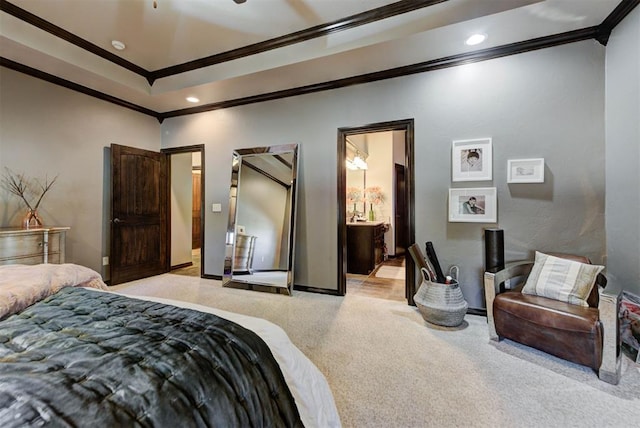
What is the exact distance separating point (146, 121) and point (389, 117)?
3978mm

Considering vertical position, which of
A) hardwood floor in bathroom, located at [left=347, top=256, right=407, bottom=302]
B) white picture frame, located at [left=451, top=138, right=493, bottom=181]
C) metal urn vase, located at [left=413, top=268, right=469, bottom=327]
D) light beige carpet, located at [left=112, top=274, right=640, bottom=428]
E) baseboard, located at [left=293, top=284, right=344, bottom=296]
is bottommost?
light beige carpet, located at [left=112, top=274, right=640, bottom=428]

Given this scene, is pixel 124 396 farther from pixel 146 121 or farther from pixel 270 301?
pixel 146 121

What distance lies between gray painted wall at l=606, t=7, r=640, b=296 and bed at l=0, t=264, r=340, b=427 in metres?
2.77

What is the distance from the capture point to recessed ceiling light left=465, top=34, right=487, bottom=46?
8.45 feet

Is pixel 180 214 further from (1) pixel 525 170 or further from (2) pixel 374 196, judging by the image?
(1) pixel 525 170

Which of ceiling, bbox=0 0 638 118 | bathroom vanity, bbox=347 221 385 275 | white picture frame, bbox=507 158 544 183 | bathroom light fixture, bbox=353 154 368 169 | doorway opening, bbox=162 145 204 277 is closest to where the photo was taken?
ceiling, bbox=0 0 638 118

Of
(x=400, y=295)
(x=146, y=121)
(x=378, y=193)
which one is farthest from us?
(x=378, y=193)

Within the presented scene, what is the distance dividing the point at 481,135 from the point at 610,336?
1990mm

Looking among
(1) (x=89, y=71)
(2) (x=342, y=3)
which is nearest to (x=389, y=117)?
(2) (x=342, y=3)

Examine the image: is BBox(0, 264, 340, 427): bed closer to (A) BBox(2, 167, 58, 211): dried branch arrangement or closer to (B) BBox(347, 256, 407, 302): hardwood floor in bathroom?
(B) BBox(347, 256, 407, 302): hardwood floor in bathroom

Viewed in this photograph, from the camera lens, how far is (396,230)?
6457 mm

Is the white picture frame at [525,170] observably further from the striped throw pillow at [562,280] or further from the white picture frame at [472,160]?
the striped throw pillow at [562,280]

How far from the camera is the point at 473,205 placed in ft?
9.61

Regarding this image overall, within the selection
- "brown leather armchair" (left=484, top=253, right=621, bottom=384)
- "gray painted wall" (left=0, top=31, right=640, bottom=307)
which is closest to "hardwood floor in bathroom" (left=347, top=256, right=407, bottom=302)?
"gray painted wall" (left=0, top=31, right=640, bottom=307)
